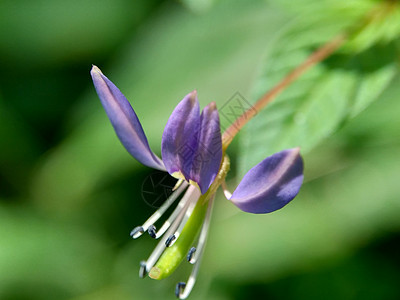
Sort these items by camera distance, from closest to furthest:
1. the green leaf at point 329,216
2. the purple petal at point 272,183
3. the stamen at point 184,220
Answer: the purple petal at point 272,183 < the stamen at point 184,220 < the green leaf at point 329,216

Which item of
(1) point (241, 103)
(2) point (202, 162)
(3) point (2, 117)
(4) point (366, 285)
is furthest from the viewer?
(3) point (2, 117)

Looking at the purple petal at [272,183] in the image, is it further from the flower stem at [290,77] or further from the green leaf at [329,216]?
the green leaf at [329,216]

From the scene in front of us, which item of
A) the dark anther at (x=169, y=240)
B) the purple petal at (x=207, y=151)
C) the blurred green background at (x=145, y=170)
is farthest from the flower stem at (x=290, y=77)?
the blurred green background at (x=145, y=170)

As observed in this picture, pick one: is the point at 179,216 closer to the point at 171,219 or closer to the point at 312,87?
the point at 171,219

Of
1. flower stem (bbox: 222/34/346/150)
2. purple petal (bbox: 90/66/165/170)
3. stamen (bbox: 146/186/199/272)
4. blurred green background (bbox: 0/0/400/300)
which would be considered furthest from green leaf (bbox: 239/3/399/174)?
blurred green background (bbox: 0/0/400/300)

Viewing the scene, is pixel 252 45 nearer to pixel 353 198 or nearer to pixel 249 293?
pixel 353 198

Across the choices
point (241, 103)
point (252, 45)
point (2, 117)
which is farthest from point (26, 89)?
point (241, 103)
